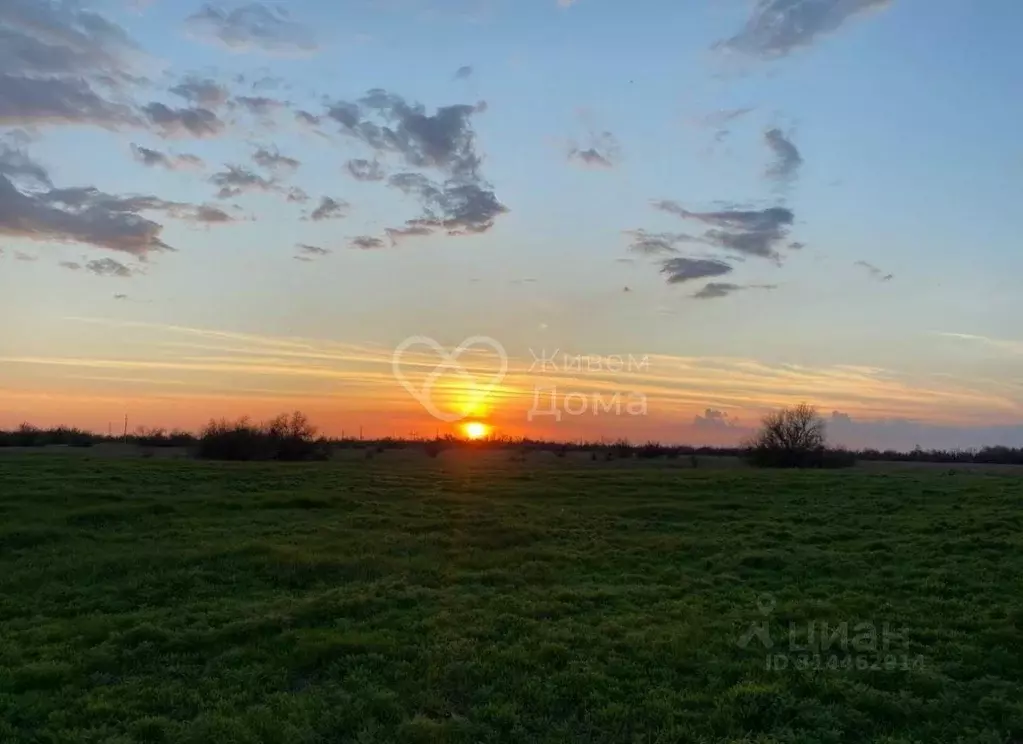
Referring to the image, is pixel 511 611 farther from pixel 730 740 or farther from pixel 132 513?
pixel 132 513

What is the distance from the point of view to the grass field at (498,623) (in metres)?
11.0

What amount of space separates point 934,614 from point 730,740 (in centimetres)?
806

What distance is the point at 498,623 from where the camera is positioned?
1523 centimetres

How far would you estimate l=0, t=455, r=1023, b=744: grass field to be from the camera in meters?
11.0

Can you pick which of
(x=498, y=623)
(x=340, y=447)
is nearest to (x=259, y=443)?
(x=340, y=447)

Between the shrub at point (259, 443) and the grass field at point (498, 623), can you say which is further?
the shrub at point (259, 443)

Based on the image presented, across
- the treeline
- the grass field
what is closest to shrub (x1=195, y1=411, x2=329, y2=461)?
the treeline

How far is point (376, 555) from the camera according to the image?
71.2 feet

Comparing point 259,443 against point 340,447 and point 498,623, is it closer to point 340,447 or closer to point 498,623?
point 340,447

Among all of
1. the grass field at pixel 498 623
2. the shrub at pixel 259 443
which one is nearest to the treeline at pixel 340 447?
the shrub at pixel 259 443

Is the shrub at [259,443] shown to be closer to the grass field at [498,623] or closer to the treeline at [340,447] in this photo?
the treeline at [340,447]

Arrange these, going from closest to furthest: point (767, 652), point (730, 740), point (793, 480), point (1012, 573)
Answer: point (730, 740), point (767, 652), point (1012, 573), point (793, 480)

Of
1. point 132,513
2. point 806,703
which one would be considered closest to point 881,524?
point 806,703

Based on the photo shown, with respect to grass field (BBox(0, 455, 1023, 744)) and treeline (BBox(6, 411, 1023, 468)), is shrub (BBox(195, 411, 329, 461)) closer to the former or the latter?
treeline (BBox(6, 411, 1023, 468))
